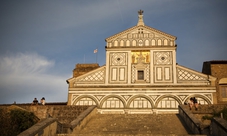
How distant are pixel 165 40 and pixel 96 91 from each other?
9.13 m

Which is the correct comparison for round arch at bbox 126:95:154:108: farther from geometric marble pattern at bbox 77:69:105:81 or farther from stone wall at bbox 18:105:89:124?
stone wall at bbox 18:105:89:124

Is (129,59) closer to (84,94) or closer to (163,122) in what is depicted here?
(84,94)

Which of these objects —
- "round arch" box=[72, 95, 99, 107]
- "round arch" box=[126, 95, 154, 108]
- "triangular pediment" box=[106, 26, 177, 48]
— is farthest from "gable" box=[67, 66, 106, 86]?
"round arch" box=[126, 95, 154, 108]

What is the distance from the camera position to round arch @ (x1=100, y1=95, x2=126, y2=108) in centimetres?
3116

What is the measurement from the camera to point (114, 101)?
1238 inches

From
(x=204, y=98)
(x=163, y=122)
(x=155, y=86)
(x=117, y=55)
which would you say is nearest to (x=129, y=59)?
(x=117, y=55)

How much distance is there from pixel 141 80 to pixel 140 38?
4.83 meters

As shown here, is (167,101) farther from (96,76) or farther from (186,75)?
(96,76)

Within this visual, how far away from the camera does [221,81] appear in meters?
32.7

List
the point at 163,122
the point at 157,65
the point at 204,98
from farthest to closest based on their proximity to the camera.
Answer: the point at 157,65 < the point at 204,98 < the point at 163,122

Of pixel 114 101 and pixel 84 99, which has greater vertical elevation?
pixel 84 99

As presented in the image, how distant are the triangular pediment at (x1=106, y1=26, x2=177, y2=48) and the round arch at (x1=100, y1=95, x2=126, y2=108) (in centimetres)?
583

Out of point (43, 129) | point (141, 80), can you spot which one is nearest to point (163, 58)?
point (141, 80)

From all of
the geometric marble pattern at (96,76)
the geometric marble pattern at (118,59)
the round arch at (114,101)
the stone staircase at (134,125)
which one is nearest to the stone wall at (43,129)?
the stone staircase at (134,125)
